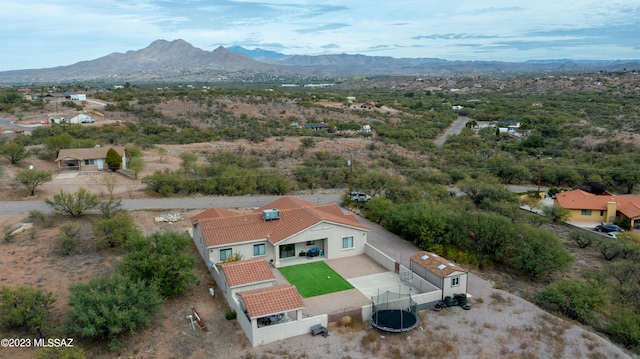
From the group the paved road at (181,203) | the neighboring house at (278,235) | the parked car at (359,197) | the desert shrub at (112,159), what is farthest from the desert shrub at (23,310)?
the desert shrub at (112,159)

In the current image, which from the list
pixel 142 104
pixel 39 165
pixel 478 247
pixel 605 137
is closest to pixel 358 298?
pixel 478 247

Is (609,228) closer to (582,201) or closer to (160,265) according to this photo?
(582,201)

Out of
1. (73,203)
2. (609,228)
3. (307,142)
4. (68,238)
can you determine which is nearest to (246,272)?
(68,238)

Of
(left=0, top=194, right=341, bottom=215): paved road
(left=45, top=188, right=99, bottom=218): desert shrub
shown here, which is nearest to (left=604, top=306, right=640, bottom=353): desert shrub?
(left=0, top=194, right=341, bottom=215): paved road

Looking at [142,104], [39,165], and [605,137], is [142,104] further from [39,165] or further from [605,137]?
[605,137]

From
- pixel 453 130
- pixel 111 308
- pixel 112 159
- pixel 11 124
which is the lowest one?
pixel 453 130

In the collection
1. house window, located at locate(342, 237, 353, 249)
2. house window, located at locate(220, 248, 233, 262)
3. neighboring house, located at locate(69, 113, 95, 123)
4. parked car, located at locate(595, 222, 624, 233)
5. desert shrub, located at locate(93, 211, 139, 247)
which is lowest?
parked car, located at locate(595, 222, 624, 233)

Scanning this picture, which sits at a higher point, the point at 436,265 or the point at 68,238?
the point at 68,238

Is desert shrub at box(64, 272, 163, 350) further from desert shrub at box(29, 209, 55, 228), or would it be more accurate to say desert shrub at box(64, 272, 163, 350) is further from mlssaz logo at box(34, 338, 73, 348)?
desert shrub at box(29, 209, 55, 228)
